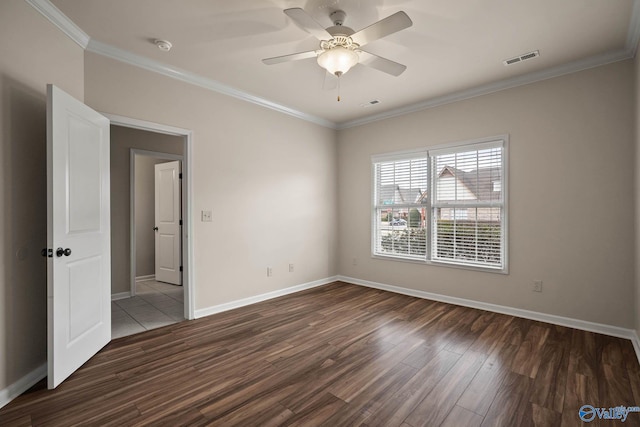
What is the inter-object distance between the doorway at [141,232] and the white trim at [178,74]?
1.93ft

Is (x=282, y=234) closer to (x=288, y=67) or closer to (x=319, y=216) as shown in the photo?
(x=319, y=216)

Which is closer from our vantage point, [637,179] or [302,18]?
[302,18]

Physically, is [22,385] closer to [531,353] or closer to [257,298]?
[257,298]

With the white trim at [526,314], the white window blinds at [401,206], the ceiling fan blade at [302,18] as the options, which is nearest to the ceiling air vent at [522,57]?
the white window blinds at [401,206]

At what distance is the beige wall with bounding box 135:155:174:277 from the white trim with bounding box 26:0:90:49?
11.3ft

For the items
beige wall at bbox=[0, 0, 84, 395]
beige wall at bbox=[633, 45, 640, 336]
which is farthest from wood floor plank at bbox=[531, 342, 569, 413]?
beige wall at bbox=[0, 0, 84, 395]

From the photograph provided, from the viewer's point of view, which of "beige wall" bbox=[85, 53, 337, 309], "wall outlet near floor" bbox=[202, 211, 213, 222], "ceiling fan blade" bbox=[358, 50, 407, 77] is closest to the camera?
"ceiling fan blade" bbox=[358, 50, 407, 77]

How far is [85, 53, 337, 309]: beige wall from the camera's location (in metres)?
3.23

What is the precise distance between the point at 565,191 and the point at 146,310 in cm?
518

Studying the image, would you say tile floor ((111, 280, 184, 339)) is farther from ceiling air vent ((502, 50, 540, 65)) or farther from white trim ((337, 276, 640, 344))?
ceiling air vent ((502, 50, 540, 65))

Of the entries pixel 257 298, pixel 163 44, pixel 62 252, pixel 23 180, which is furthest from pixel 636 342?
pixel 23 180

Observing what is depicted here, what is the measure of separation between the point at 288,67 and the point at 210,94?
1.09 metres

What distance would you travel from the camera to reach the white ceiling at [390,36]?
237cm

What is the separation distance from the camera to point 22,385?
7.08 feet
